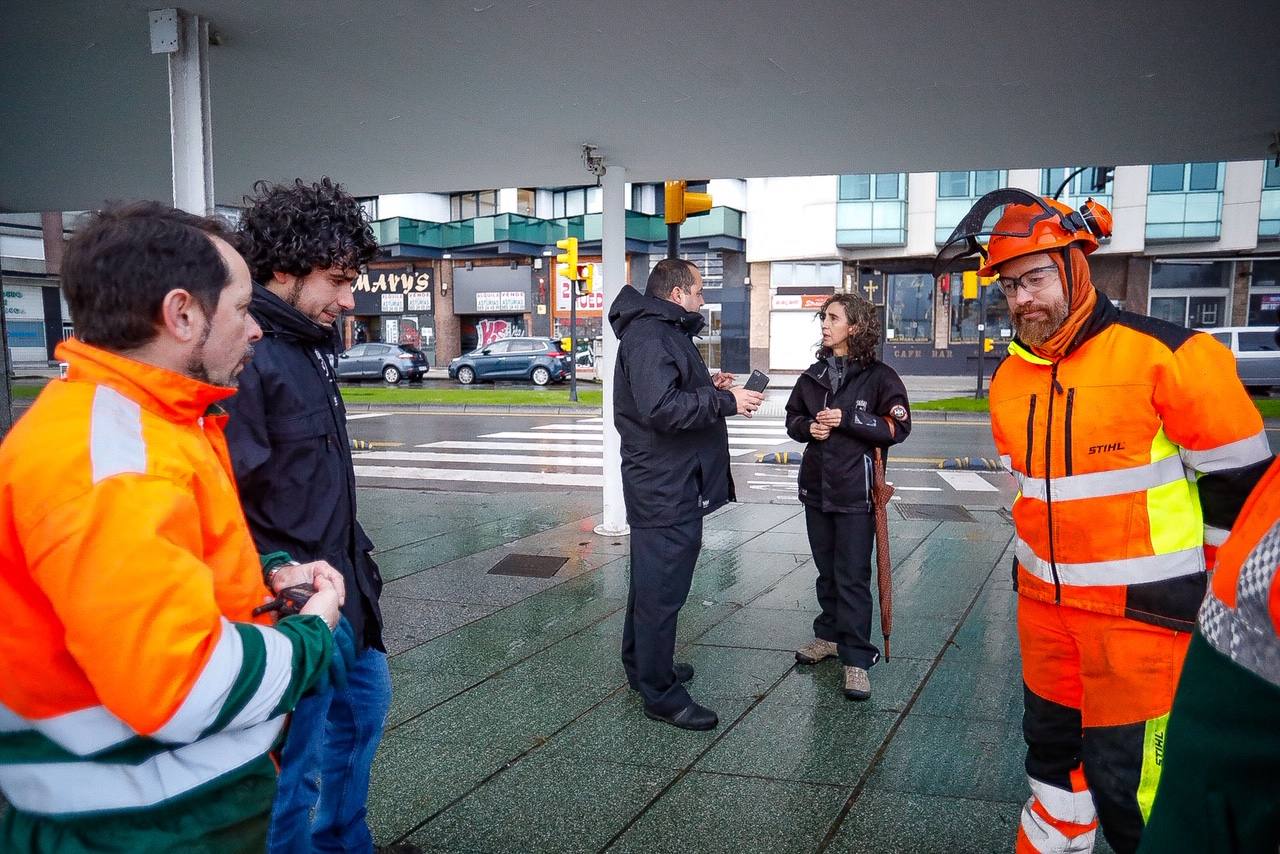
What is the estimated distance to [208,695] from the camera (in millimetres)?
1311

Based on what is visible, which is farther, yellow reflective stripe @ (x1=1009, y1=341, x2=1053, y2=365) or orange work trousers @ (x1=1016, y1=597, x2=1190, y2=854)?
yellow reflective stripe @ (x1=1009, y1=341, x2=1053, y2=365)

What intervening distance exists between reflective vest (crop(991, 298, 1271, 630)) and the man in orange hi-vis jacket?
1928 mm

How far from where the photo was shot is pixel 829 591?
4.46 m

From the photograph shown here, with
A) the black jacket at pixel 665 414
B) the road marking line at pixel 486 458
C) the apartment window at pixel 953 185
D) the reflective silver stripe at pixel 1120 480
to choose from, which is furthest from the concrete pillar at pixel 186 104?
the apartment window at pixel 953 185

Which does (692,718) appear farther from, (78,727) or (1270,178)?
(1270,178)

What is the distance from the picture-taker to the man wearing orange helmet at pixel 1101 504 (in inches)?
86.5

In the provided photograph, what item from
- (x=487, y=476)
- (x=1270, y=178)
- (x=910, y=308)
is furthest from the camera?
(x=910, y=308)

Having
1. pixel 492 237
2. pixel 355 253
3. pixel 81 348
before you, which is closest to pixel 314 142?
pixel 355 253

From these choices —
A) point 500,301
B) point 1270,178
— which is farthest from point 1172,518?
point 500,301

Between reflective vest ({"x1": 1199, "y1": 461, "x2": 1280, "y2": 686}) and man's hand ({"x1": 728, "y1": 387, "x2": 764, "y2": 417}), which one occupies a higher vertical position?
reflective vest ({"x1": 1199, "y1": 461, "x2": 1280, "y2": 686})

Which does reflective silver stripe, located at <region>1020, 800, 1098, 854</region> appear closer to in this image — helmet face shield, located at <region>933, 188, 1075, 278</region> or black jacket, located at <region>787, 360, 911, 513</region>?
helmet face shield, located at <region>933, 188, 1075, 278</region>

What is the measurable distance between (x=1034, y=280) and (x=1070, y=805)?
1468mm

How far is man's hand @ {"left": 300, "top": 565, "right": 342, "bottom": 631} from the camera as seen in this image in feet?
5.28

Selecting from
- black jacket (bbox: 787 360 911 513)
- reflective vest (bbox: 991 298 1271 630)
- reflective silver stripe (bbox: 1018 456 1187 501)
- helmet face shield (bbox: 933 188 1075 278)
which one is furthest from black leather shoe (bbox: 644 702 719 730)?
helmet face shield (bbox: 933 188 1075 278)
